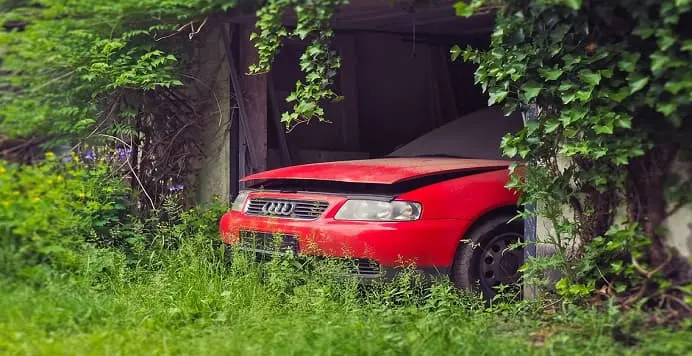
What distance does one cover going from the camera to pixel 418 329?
15.4 ft

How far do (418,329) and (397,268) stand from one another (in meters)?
0.93

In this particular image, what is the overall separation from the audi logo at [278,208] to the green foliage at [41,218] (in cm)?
131

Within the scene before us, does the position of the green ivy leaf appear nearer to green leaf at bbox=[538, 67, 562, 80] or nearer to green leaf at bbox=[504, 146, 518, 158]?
green leaf at bbox=[538, 67, 562, 80]

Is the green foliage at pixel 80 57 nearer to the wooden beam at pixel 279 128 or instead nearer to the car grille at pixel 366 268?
the wooden beam at pixel 279 128

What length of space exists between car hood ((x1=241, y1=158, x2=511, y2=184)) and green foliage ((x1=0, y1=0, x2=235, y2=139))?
1.41 meters

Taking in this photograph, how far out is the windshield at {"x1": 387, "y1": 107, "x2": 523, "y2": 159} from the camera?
276 inches

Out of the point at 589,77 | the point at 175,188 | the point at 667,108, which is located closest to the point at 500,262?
the point at 589,77

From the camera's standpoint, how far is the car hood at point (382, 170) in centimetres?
587

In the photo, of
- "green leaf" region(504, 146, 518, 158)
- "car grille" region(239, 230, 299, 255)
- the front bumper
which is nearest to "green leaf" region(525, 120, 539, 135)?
"green leaf" region(504, 146, 518, 158)

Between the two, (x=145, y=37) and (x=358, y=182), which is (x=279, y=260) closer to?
(x=358, y=182)

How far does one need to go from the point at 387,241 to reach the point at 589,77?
1.66m

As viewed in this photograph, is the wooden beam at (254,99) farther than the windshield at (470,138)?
Yes

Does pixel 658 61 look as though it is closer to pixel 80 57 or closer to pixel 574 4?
pixel 574 4

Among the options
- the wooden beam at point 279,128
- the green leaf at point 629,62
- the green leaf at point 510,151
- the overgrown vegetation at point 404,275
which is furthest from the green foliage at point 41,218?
the green leaf at point 629,62
